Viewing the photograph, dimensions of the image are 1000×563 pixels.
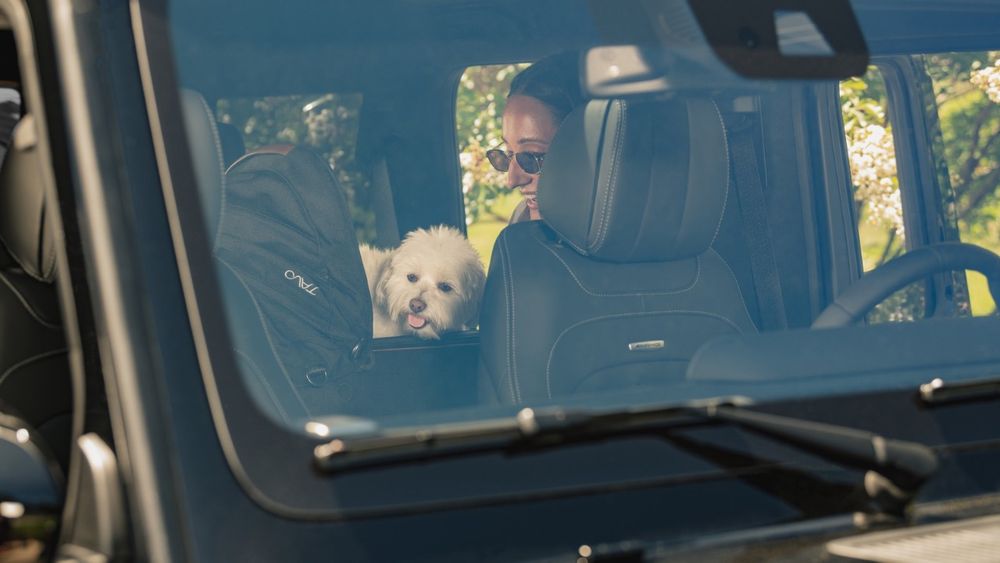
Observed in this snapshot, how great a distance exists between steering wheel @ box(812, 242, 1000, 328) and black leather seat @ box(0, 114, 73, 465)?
108 centimetres

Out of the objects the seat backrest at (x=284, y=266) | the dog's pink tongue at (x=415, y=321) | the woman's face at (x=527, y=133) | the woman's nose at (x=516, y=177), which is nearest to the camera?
the seat backrest at (x=284, y=266)

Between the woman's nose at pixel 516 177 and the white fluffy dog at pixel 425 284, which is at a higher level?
the woman's nose at pixel 516 177

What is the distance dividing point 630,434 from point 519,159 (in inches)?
39.7

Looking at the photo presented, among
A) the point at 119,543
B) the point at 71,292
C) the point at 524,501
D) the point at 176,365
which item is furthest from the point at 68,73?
the point at 524,501

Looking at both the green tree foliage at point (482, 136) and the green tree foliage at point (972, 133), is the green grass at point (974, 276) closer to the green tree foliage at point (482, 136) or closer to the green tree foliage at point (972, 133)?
the green tree foliage at point (972, 133)

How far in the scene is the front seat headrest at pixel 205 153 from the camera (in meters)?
1.71

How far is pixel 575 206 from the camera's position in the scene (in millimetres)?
2297

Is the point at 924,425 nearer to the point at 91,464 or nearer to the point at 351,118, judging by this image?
the point at 91,464

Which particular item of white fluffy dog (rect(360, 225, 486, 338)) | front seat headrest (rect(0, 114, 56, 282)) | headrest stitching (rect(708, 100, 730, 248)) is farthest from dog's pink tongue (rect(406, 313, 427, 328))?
front seat headrest (rect(0, 114, 56, 282))

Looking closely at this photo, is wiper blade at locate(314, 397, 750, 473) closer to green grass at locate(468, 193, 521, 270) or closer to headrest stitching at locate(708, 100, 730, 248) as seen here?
headrest stitching at locate(708, 100, 730, 248)

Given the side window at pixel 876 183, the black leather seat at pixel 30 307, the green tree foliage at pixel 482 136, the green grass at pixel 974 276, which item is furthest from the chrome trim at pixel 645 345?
the black leather seat at pixel 30 307

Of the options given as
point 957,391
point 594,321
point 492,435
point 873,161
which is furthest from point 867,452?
point 873,161

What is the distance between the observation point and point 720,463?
164cm

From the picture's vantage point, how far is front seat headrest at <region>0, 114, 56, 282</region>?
1810 mm
